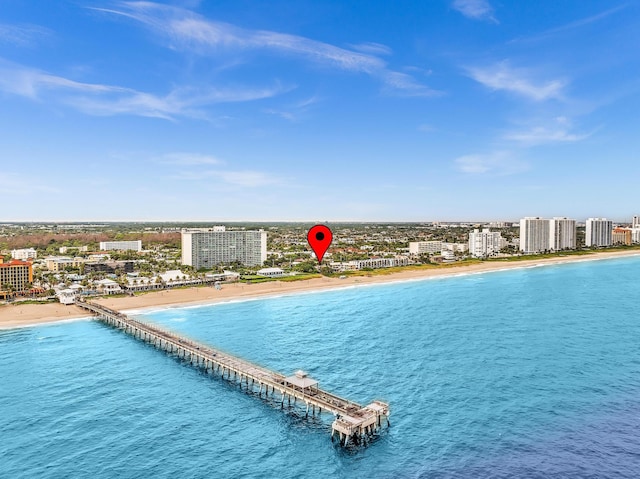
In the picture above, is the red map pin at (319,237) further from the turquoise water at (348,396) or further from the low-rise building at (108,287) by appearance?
the low-rise building at (108,287)

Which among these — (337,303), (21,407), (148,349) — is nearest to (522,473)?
(21,407)

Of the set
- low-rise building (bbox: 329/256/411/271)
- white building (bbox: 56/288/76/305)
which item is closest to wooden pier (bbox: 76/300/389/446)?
white building (bbox: 56/288/76/305)

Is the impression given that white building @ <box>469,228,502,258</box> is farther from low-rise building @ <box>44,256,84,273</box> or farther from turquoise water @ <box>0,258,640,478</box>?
low-rise building @ <box>44,256,84,273</box>

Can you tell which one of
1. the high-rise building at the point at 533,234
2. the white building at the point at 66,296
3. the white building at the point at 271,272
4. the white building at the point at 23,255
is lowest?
the white building at the point at 66,296

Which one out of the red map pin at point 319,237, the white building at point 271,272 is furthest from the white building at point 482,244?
the red map pin at point 319,237

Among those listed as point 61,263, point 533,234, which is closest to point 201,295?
point 61,263

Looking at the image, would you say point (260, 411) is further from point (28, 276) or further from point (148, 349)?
point (28, 276)
